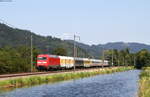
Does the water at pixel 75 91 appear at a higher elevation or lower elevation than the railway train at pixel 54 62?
lower

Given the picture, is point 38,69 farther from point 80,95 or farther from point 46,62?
point 80,95

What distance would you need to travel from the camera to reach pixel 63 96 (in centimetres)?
4181

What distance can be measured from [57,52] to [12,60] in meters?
85.7

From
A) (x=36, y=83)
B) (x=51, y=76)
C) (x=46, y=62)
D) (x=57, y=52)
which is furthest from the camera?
(x=57, y=52)

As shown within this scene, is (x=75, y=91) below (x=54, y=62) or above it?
below

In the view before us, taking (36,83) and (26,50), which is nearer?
(36,83)

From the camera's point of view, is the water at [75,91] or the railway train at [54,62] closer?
the water at [75,91]

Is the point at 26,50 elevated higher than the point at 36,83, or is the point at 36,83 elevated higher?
the point at 26,50

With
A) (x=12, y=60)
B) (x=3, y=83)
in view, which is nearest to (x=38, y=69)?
(x=12, y=60)

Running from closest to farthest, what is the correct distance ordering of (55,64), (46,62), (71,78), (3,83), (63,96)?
(63,96) < (3,83) < (71,78) < (46,62) < (55,64)

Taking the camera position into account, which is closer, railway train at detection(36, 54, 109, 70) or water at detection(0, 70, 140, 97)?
water at detection(0, 70, 140, 97)

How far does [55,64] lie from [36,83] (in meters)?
34.3

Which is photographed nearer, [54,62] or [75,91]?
[75,91]

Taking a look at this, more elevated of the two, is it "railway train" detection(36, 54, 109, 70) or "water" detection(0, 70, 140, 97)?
"railway train" detection(36, 54, 109, 70)
